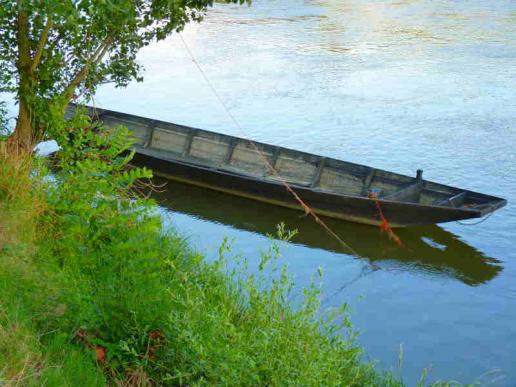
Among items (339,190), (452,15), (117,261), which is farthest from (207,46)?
(117,261)

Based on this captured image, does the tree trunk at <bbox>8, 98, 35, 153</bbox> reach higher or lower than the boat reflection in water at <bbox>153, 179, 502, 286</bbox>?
higher

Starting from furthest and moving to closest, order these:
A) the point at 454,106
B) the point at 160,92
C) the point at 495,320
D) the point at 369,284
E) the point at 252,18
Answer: the point at 252,18 < the point at 160,92 < the point at 454,106 < the point at 369,284 < the point at 495,320

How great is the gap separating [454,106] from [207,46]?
11585 mm

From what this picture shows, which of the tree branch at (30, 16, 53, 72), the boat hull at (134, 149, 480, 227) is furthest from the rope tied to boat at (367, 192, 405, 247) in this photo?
the tree branch at (30, 16, 53, 72)

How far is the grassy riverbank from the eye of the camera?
5.31m

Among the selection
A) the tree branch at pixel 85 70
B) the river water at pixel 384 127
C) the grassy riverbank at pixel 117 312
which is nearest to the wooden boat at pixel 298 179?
the river water at pixel 384 127

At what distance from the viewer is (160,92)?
2230cm

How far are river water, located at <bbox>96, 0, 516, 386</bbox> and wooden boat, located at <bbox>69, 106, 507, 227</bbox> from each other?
393 mm

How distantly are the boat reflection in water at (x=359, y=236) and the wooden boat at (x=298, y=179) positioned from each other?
201 mm

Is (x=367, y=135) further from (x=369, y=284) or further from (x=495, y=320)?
(x=495, y=320)

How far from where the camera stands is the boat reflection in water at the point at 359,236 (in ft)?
39.6

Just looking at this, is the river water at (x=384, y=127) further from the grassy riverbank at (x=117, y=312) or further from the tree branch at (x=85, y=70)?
the tree branch at (x=85, y=70)

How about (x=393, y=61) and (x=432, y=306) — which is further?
(x=393, y=61)

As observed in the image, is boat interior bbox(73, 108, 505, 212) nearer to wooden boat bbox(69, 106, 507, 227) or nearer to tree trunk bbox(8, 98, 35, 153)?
wooden boat bbox(69, 106, 507, 227)
